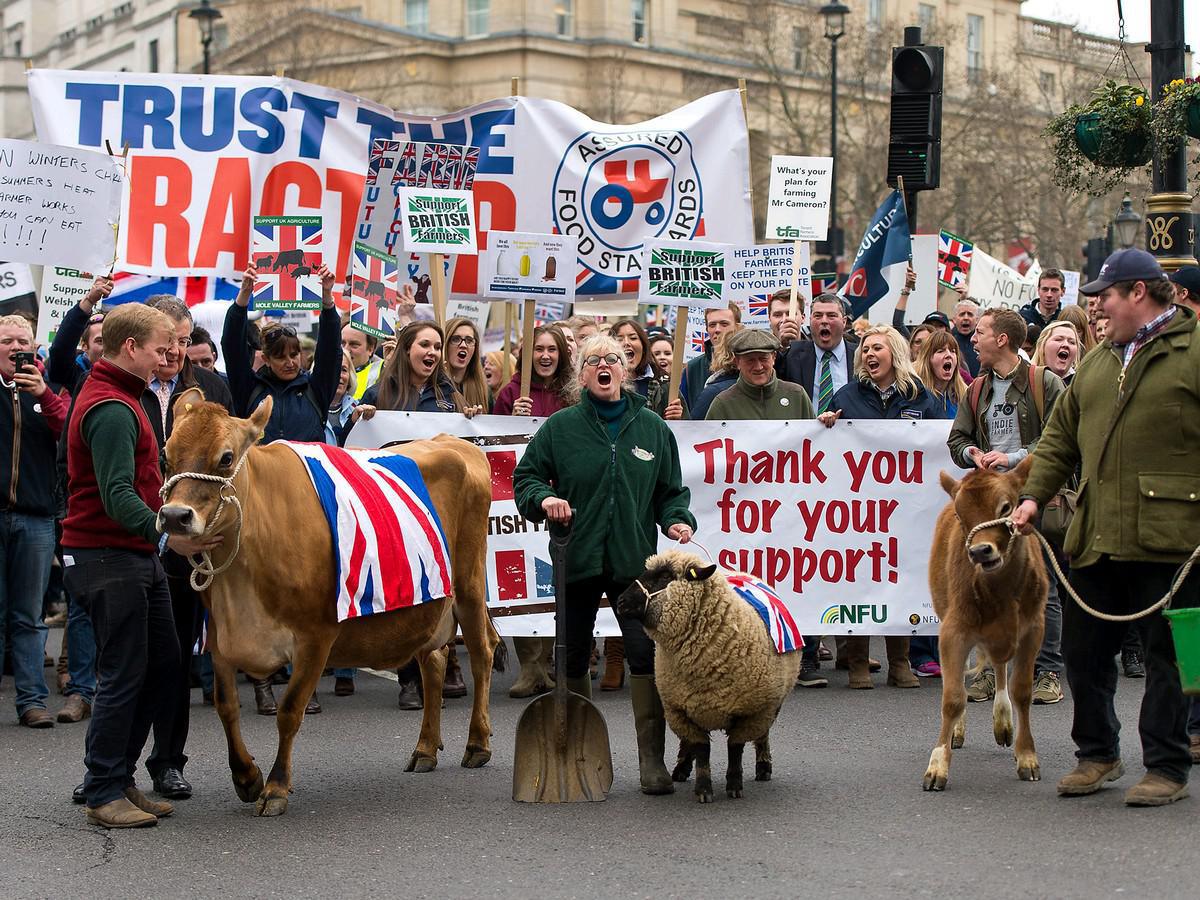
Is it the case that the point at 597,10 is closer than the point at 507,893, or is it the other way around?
the point at 507,893

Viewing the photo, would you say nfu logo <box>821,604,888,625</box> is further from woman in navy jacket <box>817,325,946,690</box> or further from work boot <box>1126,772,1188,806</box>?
work boot <box>1126,772,1188,806</box>

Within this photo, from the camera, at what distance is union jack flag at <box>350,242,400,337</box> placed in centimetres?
1344

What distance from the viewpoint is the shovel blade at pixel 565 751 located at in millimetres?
7996

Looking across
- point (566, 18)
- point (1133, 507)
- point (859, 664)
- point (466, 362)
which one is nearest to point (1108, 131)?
point (859, 664)

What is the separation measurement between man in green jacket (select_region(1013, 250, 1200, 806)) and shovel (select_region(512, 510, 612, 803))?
80.5 inches

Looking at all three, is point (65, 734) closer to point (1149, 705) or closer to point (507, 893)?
Result: point (507, 893)

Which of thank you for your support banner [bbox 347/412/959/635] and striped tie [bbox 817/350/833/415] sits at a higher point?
striped tie [bbox 817/350/833/415]

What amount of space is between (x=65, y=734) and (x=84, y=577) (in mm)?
2676

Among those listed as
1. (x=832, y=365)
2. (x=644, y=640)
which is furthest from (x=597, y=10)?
(x=644, y=640)

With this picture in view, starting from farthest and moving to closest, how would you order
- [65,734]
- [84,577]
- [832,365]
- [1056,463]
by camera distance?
[832,365], [65,734], [1056,463], [84,577]

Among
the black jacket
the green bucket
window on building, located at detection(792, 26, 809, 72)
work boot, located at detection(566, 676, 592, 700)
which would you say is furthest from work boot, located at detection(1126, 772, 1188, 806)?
window on building, located at detection(792, 26, 809, 72)

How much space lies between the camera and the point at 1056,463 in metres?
8.00

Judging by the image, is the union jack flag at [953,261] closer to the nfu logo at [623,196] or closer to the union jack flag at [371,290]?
the nfu logo at [623,196]

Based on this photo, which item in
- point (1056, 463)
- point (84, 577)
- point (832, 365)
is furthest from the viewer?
point (832, 365)
